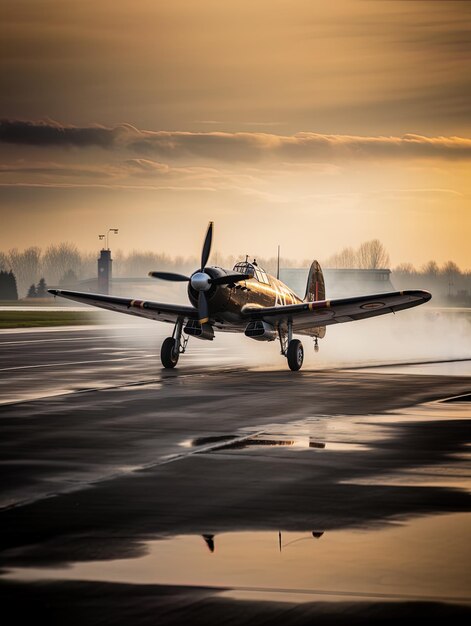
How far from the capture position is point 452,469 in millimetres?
13477

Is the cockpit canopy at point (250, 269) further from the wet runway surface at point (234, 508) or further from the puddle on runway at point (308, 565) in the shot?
the puddle on runway at point (308, 565)

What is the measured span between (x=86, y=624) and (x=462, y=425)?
1225cm

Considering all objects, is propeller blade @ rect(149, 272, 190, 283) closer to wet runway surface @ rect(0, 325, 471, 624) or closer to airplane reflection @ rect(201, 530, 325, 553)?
wet runway surface @ rect(0, 325, 471, 624)

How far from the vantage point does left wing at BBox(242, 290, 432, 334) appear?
32625 mm

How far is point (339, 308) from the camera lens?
111 ft

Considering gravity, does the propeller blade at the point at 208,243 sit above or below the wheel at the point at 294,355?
above

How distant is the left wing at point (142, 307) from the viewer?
1348 inches

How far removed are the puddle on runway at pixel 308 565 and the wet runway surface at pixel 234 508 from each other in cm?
2

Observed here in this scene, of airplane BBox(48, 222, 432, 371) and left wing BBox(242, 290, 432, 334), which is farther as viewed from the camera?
left wing BBox(242, 290, 432, 334)

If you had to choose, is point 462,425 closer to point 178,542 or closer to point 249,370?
point 178,542

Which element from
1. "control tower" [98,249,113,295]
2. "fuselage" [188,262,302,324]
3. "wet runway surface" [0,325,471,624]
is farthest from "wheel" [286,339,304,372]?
"control tower" [98,249,113,295]

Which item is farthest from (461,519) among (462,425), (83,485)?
(462,425)

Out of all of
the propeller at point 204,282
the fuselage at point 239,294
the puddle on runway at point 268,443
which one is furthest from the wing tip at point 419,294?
the puddle on runway at point 268,443

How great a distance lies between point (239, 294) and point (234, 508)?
885 inches
